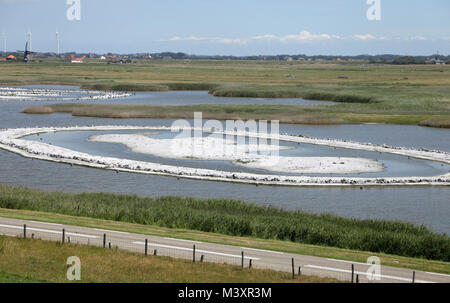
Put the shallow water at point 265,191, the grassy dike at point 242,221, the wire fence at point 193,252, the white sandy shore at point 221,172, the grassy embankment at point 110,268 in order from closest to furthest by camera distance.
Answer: the grassy embankment at point 110,268
the wire fence at point 193,252
the grassy dike at point 242,221
the shallow water at point 265,191
the white sandy shore at point 221,172

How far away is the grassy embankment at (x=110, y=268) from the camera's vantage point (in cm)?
2864

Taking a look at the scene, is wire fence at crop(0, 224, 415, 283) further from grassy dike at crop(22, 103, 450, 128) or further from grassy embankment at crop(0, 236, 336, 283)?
grassy dike at crop(22, 103, 450, 128)

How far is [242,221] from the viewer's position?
135ft

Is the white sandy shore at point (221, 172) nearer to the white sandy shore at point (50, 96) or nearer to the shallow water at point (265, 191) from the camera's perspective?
the shallow water at point (265, 191)

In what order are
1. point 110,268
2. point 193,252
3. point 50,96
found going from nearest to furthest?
1. point 110,268
2. point 193,252
3. point 50,96

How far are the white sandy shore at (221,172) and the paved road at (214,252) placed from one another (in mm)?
25359

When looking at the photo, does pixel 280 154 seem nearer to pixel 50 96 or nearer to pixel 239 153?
pixel 239 153

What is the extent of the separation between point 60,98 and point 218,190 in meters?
99.4

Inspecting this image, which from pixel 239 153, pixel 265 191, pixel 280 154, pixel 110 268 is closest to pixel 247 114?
pixel 239 153

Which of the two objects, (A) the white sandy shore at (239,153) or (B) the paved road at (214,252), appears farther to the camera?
(A) the white sandy shore at (239,153)

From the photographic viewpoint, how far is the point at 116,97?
520 ft

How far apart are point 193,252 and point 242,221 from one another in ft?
32.8

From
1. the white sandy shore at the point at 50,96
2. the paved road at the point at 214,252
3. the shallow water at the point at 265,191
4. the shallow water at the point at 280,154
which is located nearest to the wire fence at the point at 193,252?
the paved road at the point at 214,252

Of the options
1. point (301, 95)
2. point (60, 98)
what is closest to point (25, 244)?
point (60, 98)
